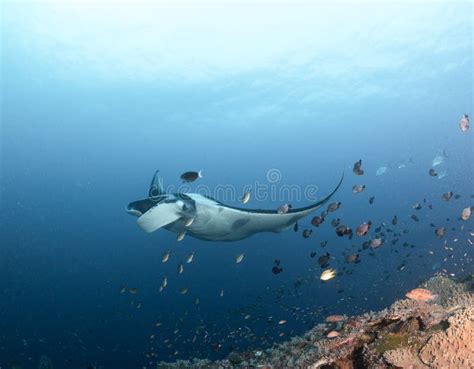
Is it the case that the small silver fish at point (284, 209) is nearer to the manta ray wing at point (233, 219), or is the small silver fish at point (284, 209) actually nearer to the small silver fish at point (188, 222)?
the manta ray wing at point (233, 219)

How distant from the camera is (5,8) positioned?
18062mm

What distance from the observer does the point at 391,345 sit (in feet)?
12.5

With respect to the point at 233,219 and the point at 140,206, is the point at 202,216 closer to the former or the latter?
the point at 233,219

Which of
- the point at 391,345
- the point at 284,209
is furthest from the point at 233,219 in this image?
the point at 391,345

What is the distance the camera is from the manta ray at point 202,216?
6996mm

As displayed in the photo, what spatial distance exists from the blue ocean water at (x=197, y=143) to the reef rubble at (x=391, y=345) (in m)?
3.69

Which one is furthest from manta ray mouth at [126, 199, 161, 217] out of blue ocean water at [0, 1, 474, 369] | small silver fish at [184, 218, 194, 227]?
blue ocean water at [0, 1, 474, 369]

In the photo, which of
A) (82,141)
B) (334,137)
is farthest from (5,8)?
(334,137)

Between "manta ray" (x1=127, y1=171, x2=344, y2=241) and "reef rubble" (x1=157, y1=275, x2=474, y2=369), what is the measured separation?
3141mm

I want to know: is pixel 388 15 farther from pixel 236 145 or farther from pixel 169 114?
pixel 236 145

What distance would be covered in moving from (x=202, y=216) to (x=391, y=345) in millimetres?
5394

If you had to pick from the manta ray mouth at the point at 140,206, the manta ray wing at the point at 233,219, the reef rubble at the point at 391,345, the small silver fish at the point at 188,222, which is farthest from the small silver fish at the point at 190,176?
the reef rubble at the point at 391,345

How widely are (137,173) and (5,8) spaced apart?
45582mm

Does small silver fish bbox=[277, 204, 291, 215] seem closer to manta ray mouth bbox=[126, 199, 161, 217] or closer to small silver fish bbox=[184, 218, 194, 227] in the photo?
small silver fish bbox=[184, 218, 194, 227]
